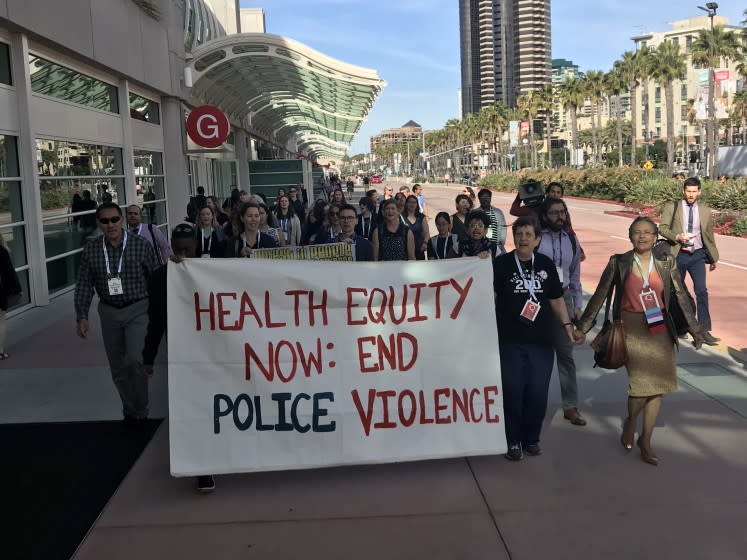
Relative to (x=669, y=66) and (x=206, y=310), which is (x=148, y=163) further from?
(x=669, y=66)

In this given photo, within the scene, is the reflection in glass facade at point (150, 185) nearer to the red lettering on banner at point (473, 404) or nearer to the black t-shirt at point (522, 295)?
the black t-shirt at point (522, 295)

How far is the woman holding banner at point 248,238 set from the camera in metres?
6.39

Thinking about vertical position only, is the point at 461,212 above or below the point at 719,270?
above

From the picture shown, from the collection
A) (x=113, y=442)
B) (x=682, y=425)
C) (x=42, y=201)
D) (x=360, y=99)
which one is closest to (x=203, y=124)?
(x=42, y=201)

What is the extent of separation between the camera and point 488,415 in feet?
16.6

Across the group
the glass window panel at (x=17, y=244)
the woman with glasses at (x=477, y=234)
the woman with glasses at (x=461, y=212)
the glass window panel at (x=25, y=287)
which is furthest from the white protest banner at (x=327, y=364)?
the glass window panel at (x=25, y=287)

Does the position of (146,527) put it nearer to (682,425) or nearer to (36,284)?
(682,425)

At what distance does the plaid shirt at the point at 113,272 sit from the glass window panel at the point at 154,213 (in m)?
13.4

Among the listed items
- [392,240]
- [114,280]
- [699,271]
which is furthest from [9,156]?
[699,271]

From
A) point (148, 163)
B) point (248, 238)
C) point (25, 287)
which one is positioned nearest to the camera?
point (248, 238)

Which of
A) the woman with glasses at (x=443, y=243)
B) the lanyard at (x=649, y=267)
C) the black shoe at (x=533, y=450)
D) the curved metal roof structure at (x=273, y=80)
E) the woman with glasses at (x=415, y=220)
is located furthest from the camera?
the curved metal roof structure at (x=273, y=80)

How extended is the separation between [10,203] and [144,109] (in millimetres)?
8220

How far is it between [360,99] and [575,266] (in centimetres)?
1851

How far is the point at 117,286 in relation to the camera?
5699mm
